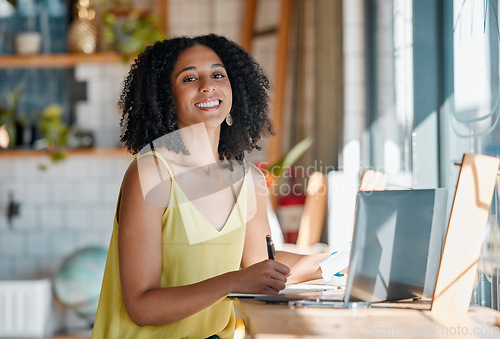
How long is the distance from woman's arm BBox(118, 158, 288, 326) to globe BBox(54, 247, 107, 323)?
3.04 m

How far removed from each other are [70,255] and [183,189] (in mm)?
3291

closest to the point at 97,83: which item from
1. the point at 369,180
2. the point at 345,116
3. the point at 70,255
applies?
the point at 70,255

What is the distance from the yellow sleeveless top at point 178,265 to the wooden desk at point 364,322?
0.17m

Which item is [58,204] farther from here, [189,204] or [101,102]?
[189,204]

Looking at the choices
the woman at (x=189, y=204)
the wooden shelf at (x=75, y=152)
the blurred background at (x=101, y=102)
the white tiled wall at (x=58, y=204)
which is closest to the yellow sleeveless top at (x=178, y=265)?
the woman at (x=189, y=204)

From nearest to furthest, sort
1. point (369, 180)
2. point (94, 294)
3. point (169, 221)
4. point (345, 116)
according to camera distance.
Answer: point (169, 221)
point (369, 180)
point (345, 116)
point (94, 294)

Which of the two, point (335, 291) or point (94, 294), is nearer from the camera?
point (335, 291)

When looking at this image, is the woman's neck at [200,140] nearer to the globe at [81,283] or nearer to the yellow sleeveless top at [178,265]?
the yellow sleeveless top at [178,265]

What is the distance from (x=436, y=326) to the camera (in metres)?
1.25

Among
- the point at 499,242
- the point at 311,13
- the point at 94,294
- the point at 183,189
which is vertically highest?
the point at 311,13

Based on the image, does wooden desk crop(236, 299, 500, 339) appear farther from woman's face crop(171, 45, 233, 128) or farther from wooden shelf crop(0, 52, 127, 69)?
wooden shelf crop(0, 52, 127, 69)

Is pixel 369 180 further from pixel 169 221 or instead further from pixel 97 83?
pixel 97 83

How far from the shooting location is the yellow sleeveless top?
149 cm

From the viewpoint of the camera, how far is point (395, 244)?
1.37m
